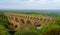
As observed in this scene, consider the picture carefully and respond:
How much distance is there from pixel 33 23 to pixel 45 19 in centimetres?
219

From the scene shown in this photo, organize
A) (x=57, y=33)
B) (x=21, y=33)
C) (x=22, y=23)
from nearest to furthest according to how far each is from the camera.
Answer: (x=57, y=33) < (x=21, y=33) < (x=22, y=23)

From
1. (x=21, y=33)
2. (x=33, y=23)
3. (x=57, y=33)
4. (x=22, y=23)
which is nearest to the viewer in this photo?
(x=57, y=33)

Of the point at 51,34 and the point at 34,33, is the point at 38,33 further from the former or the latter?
the point at 51,34

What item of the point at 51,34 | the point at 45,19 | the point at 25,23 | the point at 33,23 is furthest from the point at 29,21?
the point at 51,34

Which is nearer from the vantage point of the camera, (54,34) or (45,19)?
(54,34)

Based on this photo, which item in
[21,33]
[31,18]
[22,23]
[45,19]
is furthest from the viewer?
[22,23]

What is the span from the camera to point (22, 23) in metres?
26.6

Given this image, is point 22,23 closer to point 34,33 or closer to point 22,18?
point 22,18

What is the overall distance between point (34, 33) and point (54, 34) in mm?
6686

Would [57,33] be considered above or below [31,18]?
above

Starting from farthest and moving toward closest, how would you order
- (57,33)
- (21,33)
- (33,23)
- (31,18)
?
(31,18), (33,23), (21,33), (57,33)

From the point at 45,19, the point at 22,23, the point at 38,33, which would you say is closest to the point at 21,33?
the point at 38,33

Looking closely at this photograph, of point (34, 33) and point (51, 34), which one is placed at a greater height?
point (51, 34)

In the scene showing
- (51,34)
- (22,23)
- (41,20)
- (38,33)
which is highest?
(51,34)
